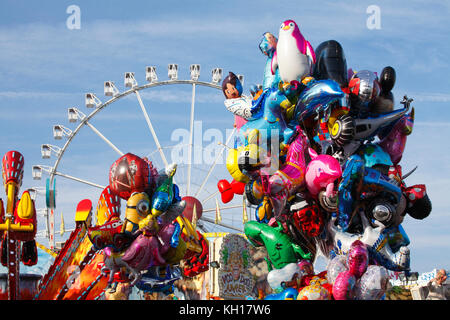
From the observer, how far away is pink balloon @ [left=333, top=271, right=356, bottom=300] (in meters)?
7.61

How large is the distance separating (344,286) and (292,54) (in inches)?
137

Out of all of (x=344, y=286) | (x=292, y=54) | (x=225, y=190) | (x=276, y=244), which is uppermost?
(x=292, y=54)

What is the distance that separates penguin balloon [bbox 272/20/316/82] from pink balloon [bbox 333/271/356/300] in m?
3.10

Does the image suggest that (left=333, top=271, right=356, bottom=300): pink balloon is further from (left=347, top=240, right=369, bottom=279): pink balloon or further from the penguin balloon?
the penguin balloon

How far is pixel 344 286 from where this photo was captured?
761 centimetres

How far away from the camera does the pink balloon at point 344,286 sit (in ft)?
25.0

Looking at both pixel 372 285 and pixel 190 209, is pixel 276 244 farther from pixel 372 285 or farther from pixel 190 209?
pixel 190 209

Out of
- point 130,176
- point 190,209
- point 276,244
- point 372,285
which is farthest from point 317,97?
point 190,209

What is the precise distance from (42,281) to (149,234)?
1863 millimetres

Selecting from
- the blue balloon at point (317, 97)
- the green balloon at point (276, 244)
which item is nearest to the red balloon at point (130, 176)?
the green balloon at point (276, 244)

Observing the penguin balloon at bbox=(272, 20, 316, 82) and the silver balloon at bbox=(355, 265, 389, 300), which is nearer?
the silver balloon at bbox=(355, 265, 389, 300)

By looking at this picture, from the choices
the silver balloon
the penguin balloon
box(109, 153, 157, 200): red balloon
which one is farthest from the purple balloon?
box(109, 153, 157, 200): red balloon

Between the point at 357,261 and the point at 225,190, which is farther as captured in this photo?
the point at 225,190
